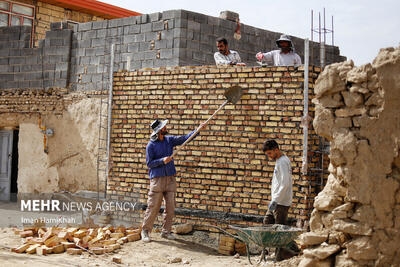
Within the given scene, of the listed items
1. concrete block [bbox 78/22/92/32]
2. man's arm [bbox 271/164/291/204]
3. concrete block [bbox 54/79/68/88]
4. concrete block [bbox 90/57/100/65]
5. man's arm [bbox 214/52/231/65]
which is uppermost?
concrete block [bbox 78/22/92/32]

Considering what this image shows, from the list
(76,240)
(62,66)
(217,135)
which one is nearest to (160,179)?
(217,135)

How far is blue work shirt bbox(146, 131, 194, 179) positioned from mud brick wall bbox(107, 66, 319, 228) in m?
0.48

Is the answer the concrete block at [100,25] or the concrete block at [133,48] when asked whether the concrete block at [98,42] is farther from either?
the concrete block at [133,48]

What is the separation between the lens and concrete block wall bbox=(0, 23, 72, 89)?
10234 millimetres

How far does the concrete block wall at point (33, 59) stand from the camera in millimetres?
10234

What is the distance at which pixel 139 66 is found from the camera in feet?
30.3

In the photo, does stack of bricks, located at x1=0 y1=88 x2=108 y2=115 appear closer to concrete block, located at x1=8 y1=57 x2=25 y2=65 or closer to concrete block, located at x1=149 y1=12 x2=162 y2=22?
concrete block, located at x1=8 y1=57 x2=25 y2=65

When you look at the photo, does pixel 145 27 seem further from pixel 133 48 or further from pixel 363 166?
pixel 363 166

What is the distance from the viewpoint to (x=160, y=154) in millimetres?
7199

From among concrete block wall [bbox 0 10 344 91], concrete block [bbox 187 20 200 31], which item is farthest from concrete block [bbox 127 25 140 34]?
concrete block [bbox 187 20 200 31]

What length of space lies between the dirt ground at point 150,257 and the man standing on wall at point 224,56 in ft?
9.12

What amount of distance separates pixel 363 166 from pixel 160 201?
143 inches

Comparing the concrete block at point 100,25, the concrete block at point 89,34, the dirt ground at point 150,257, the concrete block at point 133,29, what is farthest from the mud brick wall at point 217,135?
the concrete block at point 89,34


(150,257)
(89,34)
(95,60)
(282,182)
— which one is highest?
(89,34)
